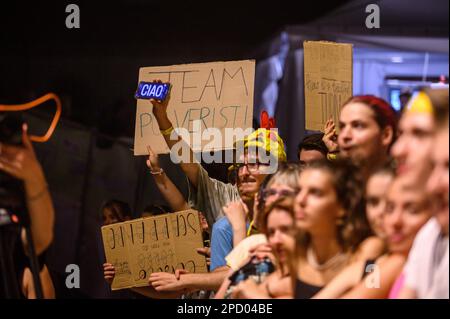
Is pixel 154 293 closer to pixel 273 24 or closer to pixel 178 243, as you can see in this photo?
pixel 178 243

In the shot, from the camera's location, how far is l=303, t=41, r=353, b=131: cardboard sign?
4.98 m

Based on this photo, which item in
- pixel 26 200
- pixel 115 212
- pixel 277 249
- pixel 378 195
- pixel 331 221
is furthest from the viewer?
pixel 115 212


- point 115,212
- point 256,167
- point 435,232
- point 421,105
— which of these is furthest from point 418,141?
point 115,212

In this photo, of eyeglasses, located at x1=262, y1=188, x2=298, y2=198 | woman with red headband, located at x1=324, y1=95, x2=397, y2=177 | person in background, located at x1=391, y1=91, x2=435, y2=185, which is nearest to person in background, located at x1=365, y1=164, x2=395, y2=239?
person in background, located at x1=391, y1=91, x2=435, y2=185

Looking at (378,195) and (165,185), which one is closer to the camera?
(378,195)

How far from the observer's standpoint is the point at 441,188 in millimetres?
2781

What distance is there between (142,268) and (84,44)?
3.05 m

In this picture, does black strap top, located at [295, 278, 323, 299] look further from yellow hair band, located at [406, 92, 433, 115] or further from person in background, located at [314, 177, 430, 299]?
yellow hair band, located at [406, 92, 433, 115]

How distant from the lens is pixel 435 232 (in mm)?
2857

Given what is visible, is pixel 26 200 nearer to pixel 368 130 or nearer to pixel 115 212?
pixel 368 130

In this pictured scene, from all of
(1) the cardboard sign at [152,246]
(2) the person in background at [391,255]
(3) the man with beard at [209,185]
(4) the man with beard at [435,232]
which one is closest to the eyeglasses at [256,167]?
(3) the man with beard at [209,185]

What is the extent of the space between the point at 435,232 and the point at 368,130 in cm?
67

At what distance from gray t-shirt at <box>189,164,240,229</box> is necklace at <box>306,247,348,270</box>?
1769 mm
